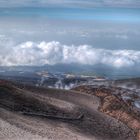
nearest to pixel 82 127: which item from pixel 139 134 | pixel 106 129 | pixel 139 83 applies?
pixel 106 129

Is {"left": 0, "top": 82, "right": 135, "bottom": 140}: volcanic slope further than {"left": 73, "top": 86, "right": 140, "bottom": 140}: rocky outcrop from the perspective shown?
No

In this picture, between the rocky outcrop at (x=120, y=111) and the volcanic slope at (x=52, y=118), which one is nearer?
the volcanic slope at (x=52, y=118)

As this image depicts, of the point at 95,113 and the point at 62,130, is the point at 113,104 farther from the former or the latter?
the point at 62,130

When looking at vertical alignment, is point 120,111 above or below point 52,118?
below

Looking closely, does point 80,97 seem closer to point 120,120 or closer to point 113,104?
point 113,104

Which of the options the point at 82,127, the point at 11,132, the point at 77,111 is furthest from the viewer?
the point at 77,111

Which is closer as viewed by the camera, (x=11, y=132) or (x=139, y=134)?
(x=11, y=132)

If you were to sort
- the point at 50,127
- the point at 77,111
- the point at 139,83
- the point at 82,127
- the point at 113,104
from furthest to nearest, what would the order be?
the point at 139,83, the point at 113,104, the point at 77,111, the point at 82,127, the point at 50,127

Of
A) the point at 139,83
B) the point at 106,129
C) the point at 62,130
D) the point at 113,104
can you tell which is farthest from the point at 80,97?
the point at 139,83

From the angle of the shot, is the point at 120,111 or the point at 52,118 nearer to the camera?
the point at 52,118
